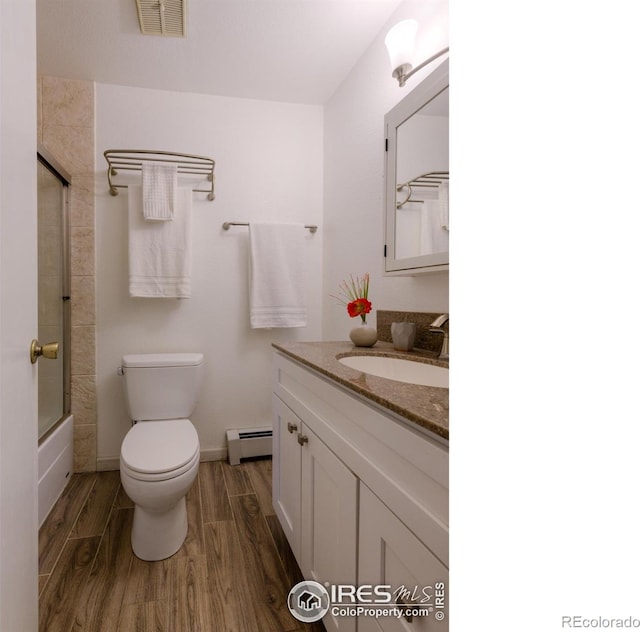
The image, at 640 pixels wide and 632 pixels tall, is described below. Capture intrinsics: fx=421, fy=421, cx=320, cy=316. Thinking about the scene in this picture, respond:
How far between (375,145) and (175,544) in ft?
6.11

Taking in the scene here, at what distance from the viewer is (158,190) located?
221cm

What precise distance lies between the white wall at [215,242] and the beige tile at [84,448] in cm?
4

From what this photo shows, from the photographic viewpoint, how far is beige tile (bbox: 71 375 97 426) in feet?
7.50

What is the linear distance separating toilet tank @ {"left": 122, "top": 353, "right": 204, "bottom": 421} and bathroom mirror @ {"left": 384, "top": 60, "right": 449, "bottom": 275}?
3.94ft

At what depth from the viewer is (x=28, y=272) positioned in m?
0.89

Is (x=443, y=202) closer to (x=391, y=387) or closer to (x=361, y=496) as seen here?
(x=391, y=387)

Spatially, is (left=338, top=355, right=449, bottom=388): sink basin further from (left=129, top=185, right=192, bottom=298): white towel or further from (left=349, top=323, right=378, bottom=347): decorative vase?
(left=129, top=185, right=192, bottom=298): white towel

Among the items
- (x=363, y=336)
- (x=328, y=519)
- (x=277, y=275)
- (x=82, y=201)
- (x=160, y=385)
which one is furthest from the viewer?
(x=277, y=275)

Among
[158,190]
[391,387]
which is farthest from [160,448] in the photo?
[158,190]

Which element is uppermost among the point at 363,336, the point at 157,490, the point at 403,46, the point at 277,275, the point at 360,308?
the point at 403,46

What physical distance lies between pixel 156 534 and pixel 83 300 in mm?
1323

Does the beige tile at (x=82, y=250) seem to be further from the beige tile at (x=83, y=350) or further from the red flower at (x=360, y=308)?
the red flower at (x=360, y=308)
